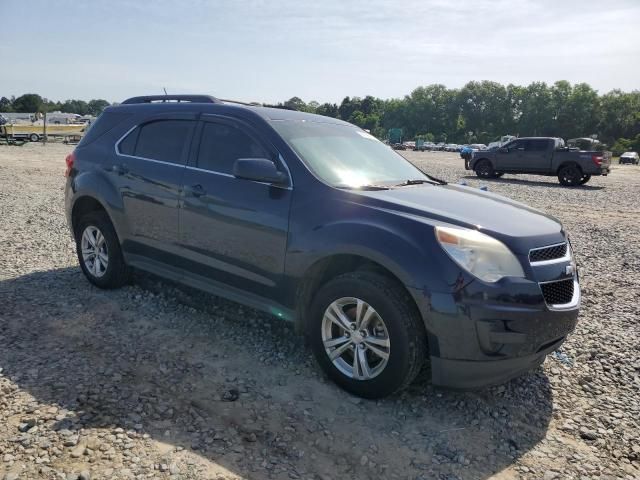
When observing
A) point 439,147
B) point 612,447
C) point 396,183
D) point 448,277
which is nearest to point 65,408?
point 448,277

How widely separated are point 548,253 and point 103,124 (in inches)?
176

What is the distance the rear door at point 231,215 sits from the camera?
3.84 metres

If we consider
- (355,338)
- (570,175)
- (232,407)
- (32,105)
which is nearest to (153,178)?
(232,407)

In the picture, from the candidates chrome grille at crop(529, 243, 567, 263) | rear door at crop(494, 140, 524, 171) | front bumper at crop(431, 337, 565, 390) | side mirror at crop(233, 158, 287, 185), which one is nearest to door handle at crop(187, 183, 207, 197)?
side mirror at crop(233, 158, 287, 185)

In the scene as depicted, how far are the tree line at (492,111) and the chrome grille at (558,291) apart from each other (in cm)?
9018

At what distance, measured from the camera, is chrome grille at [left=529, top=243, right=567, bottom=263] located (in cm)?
323

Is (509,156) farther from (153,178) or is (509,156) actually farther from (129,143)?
(153,178)

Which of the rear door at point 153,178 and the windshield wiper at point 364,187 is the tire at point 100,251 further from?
the windshield wiper at point 364,187

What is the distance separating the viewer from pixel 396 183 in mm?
4234

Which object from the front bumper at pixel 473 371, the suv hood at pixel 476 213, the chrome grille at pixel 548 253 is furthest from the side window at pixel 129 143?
the chrome grille at pixel 548 253

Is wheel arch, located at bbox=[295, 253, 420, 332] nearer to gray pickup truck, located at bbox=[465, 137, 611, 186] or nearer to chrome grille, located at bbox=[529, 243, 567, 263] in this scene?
chrome grille, located at bbox=[529, 243, 567, 263]

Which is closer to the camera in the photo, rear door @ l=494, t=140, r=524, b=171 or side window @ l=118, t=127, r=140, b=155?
side window @ l=118, t=127, r=140, b=155

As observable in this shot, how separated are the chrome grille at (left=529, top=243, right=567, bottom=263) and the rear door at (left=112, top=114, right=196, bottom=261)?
2.87 m

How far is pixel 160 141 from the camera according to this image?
4.81 metres
